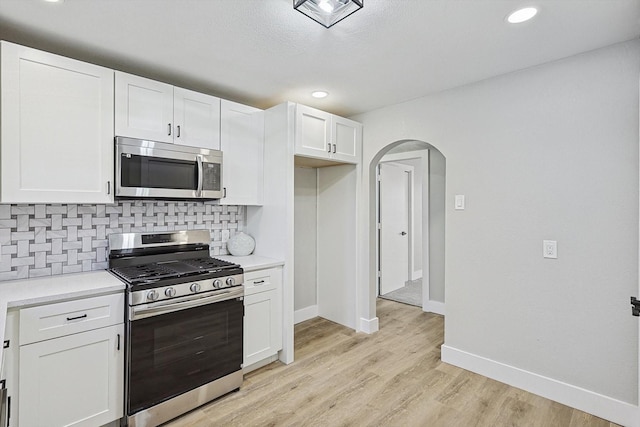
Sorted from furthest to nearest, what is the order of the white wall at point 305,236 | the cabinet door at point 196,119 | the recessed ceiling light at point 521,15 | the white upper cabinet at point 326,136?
the white wall at point 305,236, the white upper cabinet at point 326,136, the cabinet door at point 196,119, the recessed ceiling light at point 521,15

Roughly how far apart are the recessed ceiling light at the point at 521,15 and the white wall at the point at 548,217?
75 cm

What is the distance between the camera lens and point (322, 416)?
2.21 m

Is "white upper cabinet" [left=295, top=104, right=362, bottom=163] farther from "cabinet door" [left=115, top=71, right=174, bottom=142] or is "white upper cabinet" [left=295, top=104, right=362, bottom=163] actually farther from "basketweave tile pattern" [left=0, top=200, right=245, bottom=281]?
"basketweave tile pattern" [left=0, top=200, right=245, bottom=281]

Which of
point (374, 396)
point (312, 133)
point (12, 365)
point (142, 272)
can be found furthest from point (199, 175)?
point (374, 396)

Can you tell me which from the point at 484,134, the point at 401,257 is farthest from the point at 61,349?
the point at 401,257

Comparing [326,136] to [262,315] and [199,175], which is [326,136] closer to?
[199,175]

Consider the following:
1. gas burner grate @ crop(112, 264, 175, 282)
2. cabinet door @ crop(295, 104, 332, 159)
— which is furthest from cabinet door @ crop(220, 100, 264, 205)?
gas burner grate @ crop(112, 264, 175, 282)

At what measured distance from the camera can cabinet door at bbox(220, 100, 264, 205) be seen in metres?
2.89

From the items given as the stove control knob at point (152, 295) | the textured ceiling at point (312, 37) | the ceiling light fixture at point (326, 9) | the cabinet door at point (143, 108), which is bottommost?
the stove control knob at point (152, 295)

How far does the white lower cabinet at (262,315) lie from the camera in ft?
8.77

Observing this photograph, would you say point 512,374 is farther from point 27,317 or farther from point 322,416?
point 27,317

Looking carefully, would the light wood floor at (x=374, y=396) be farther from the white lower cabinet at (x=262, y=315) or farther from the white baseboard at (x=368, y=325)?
the white baseboard at (x=368, y=325)

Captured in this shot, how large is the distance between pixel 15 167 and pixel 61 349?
3.56 ft

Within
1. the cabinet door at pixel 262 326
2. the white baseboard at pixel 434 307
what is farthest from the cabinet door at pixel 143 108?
the white baseboard at pixel 434 307
